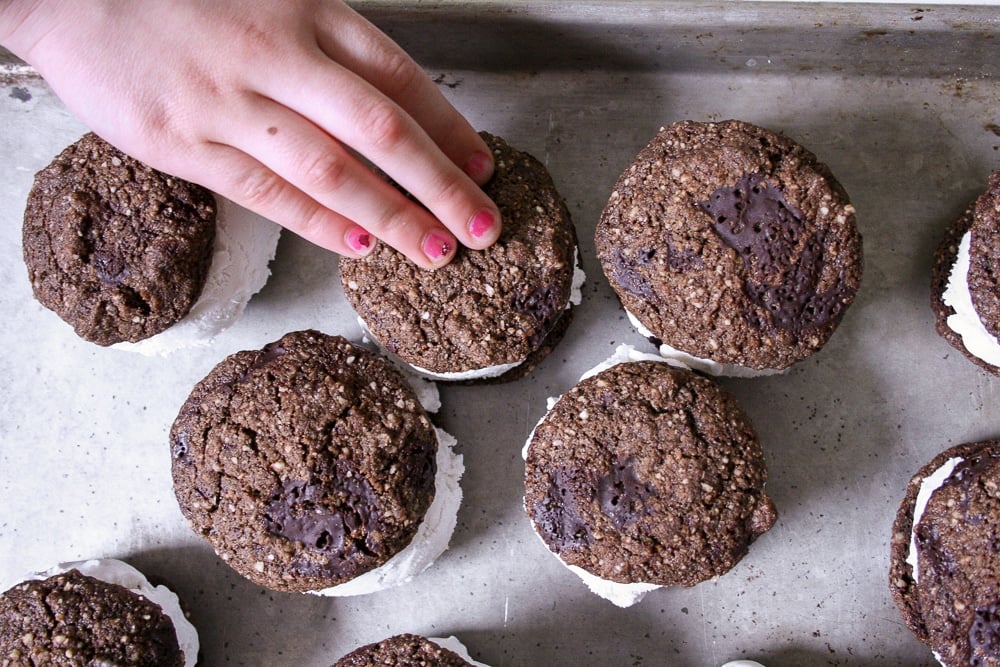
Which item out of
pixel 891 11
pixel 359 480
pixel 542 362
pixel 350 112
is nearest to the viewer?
pixel 350 112

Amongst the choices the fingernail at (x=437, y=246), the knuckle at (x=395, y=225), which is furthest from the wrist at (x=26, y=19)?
the fingernail at (x=437, y=246)

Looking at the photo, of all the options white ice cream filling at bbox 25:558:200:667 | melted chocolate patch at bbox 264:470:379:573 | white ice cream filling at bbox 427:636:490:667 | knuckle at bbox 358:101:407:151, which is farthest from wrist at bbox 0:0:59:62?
white ice cream filling at bbox 427:636:490:667

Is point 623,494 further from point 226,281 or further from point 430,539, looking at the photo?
point 226,281

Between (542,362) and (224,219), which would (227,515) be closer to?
(224,219)

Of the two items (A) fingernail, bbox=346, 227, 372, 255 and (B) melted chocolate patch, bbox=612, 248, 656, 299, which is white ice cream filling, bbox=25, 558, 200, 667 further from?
(B) melted chocolate patch, bbox=612, 248, 656, 299

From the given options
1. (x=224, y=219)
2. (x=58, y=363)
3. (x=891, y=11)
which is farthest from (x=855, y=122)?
(x=58, y=363)

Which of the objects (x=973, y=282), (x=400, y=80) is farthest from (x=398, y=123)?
(x=973, y=282)
